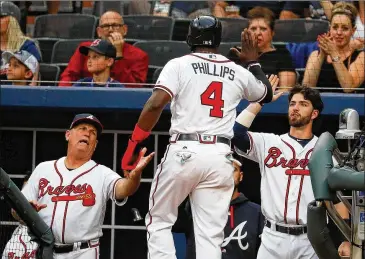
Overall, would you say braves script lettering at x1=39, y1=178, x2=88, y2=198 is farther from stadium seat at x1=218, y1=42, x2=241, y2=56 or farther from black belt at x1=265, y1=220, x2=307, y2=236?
stadium seat at x1=218, y1=42, x2=241, y2=56

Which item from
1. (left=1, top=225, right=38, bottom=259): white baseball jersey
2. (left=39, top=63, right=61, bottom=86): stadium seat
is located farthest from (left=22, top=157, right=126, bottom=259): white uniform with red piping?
(left=39, top=63, right=61, bottom=86): stadium seat

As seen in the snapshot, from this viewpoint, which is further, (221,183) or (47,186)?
(47,186)

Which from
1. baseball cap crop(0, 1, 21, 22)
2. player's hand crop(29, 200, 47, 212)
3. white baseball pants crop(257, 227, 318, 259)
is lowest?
white baseball pants crop(257, 227, 318, 259)

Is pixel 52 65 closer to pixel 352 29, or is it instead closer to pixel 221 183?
pixel 352 29

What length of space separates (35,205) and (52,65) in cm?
273

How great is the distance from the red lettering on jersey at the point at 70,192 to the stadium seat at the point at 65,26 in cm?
318

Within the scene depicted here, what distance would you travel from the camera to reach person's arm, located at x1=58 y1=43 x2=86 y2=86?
1000 centimetres

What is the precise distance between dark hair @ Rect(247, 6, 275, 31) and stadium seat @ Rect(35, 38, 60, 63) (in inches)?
78.6

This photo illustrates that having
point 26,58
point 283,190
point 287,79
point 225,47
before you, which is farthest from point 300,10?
point 283,190

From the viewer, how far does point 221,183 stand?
23.5ft

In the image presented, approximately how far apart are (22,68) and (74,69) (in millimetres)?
539

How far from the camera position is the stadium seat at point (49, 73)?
33.9ft

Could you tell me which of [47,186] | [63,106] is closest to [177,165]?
[47,186]

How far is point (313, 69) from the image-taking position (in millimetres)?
9797
